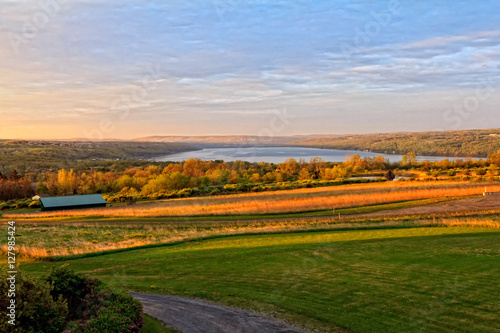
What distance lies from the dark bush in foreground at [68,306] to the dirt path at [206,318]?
1.63 m

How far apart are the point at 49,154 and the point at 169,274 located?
668ft

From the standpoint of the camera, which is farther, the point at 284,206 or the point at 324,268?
the point at 284,206

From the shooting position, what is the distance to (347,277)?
13875 millimetres

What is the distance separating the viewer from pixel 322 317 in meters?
10.4

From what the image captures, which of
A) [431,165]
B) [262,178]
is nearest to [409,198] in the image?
[262,178]

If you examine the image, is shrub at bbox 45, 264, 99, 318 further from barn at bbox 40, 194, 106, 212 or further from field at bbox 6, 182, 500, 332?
barn at bbox 40, 194, 106, 212

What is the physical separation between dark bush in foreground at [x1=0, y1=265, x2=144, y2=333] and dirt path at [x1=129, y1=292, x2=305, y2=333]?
5.34 feet

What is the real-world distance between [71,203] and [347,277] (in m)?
59.8

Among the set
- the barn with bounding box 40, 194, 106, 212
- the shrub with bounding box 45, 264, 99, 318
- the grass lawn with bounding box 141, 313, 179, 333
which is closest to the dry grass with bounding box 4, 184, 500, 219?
the barn with bounding box 40, 194, 106, 212

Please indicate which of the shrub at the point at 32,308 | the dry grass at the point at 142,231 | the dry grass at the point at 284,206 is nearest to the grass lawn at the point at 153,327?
the shrub at the point at 32,308

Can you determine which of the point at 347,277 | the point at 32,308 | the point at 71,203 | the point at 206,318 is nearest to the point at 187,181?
the point at 71,203

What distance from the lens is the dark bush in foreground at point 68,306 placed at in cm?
802

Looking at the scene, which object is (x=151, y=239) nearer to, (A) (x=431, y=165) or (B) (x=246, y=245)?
(B) (x=246, y=245)

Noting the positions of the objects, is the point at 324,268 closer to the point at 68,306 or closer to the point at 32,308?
the point at 68,306
